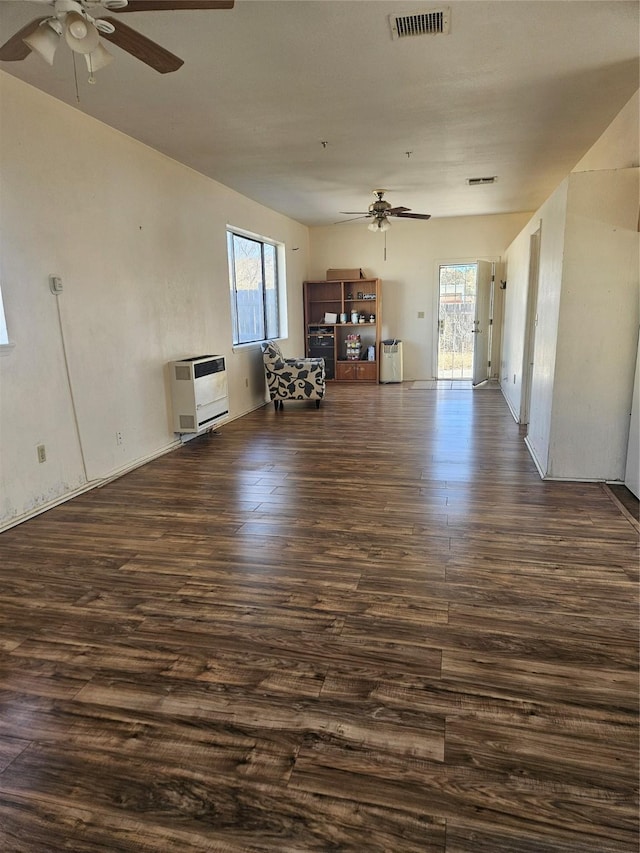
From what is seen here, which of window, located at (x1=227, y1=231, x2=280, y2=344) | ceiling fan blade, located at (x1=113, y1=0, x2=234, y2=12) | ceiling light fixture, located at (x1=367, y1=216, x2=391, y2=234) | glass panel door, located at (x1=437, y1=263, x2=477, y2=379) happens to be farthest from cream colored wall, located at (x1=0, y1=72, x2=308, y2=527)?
glass panel door, located at (x1=437, y1=263, x2=477, y2=379)

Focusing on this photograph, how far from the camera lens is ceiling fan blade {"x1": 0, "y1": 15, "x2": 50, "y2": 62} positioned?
2.06 meters

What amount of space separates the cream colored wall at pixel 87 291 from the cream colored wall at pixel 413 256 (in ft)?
13.4

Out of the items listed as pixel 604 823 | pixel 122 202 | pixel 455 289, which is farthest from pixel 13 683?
pixel 455 289

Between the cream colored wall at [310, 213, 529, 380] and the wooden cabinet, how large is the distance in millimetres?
387

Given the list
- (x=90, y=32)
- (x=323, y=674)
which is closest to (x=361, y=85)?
(x=90, y=32)

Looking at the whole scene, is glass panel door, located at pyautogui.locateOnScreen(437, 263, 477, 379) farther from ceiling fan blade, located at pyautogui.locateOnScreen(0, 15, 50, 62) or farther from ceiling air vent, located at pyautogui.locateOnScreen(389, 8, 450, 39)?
ceiling fan blade, located at pyautogui.locateOnScreen(0, 15, 50, 62)

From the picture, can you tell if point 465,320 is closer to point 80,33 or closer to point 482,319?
point 482,319

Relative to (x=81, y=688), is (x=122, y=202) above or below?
above

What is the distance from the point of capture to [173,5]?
6.47 feet

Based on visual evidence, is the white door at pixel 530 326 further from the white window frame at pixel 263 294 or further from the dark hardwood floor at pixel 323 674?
the white window frame at pixel 263 294

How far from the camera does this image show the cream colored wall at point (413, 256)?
29.3 ft

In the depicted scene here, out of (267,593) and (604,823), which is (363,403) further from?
(604,823)

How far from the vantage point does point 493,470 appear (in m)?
4.22

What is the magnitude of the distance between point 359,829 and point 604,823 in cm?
63
